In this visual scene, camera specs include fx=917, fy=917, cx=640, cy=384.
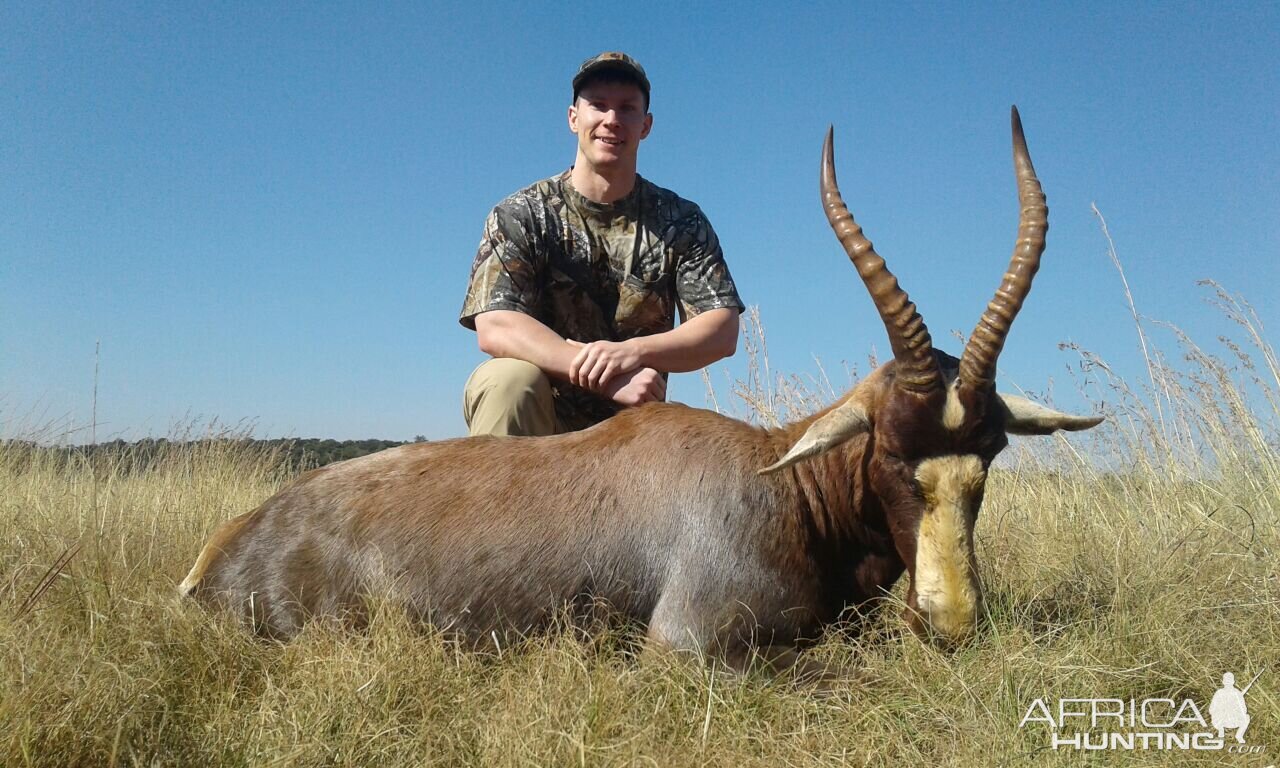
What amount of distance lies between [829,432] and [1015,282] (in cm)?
104

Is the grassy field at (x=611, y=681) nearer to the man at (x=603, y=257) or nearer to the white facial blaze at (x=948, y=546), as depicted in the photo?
the white facial blaze at (x=948, y=546)

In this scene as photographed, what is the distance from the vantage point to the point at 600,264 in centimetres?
630

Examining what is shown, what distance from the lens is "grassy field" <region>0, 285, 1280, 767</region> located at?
2812 millimetres

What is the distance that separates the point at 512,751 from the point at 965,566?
189cm

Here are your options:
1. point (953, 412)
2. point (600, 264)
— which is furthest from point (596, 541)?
point (600, 264)

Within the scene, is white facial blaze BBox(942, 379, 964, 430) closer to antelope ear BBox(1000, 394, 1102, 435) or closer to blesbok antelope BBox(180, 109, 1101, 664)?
blesbok antelope BBox(180, 109, 1101, 664)

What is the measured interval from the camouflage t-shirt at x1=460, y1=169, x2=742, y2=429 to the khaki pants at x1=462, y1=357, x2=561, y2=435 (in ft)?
1.67

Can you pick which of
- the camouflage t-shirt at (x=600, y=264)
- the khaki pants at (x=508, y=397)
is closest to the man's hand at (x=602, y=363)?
the khaki pants at (x=508, y=397)

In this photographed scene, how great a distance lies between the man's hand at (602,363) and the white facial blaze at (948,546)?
2066 millimetres

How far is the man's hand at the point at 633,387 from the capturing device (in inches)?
212

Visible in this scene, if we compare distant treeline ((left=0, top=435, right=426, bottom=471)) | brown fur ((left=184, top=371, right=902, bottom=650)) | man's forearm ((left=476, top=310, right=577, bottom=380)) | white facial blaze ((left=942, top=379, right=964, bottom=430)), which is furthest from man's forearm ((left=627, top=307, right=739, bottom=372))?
distant treeline ((left=0, top=435, right=426, bottom=471))

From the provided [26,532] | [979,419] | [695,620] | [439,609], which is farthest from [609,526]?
[26,532]

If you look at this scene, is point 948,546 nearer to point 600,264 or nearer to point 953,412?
point 953,412

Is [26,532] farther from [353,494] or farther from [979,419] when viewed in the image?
[979,419]
